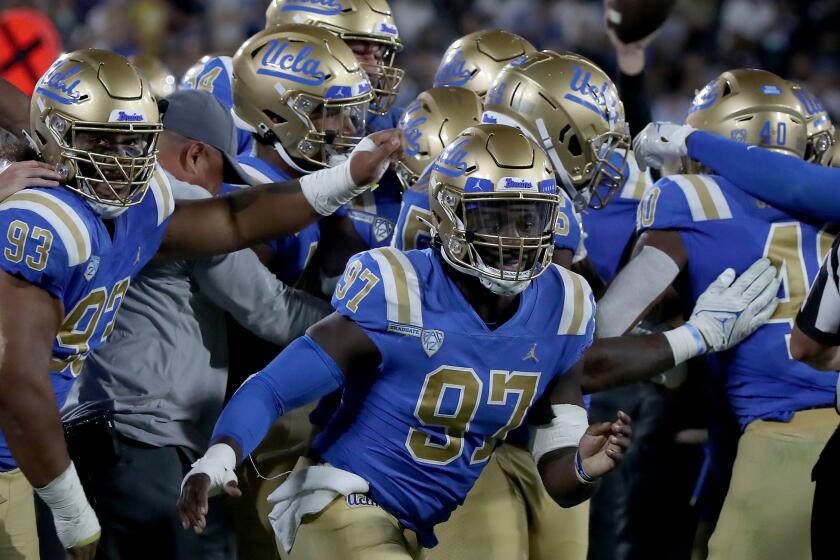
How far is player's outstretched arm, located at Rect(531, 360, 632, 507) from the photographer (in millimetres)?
2781

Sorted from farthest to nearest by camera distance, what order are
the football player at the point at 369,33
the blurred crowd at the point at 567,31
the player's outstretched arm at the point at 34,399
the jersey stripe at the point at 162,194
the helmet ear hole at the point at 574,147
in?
1. the blurred crowd at the point at 567,31
2. the football player at the point at 369,33
3. the helmet ear hole at the point at 574,147
4. the jersey stripe at the point at 162,194
5. the player's outstretched arm at the point at 34,399

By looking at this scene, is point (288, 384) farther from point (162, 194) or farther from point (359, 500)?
→ point (162, 194)

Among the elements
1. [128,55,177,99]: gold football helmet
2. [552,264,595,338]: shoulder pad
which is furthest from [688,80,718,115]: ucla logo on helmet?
[128,55,177,99]: gold football helmet

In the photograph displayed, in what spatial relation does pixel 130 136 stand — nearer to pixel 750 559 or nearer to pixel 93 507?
pixel 93 507

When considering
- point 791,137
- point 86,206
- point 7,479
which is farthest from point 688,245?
point 7,479

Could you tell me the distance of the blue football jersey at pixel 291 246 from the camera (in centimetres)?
401

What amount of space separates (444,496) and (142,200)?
107cm

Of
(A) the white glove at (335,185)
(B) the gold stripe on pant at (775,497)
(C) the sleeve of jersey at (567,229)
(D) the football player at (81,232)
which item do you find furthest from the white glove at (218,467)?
(B) the gold stripe on pant at (775,497)

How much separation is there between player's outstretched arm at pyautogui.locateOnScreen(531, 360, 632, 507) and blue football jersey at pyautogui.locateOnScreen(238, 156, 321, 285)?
1.14 meters

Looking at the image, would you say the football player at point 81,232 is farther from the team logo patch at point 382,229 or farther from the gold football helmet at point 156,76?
the gold football helmet at point 156,76

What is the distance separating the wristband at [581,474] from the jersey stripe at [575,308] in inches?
12.9

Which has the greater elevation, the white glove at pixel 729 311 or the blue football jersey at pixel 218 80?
the white glove at pixel 729 311

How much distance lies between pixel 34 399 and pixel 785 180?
2.07 metres

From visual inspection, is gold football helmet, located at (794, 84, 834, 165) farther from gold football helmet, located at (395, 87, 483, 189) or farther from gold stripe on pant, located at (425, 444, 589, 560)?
gold stripe on pant, located at (425, 444, 589, 560)
